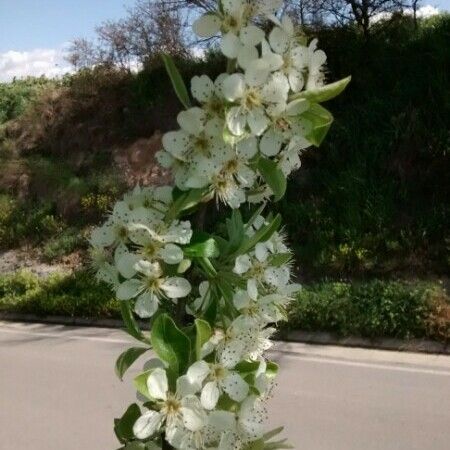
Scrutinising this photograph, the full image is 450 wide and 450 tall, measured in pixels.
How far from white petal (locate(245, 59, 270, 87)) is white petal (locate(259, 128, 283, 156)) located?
91mm

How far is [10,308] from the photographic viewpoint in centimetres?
1091

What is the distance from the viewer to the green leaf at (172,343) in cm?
117

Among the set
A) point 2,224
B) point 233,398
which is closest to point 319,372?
point 233,398

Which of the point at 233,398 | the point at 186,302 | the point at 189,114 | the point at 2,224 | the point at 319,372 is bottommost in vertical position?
the point at 319,372

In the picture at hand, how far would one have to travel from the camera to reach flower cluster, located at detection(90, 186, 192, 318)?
46.2 inches

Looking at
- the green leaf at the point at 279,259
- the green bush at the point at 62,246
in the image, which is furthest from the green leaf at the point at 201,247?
the green bush at the point at 62,246

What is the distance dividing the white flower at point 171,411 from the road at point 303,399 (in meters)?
4.52

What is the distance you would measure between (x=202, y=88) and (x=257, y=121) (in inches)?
4.0

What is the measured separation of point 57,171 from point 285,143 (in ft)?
47.5

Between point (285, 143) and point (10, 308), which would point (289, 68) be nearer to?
point (285, 143)

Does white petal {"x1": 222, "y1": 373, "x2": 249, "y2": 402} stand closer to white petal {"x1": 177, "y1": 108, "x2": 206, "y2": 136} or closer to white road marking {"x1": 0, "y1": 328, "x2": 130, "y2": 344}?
white petal {"x1": 177, "y1": 108, "x2": 206, "y2": 136}

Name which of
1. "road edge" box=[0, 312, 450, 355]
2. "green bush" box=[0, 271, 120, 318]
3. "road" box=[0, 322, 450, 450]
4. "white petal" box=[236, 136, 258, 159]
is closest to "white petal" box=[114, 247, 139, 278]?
"white petal" box=[236, 136, 258, 159]

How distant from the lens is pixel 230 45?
3.74ft

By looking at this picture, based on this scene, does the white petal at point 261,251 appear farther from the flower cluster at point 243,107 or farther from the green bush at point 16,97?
the green bush at point 16,97
